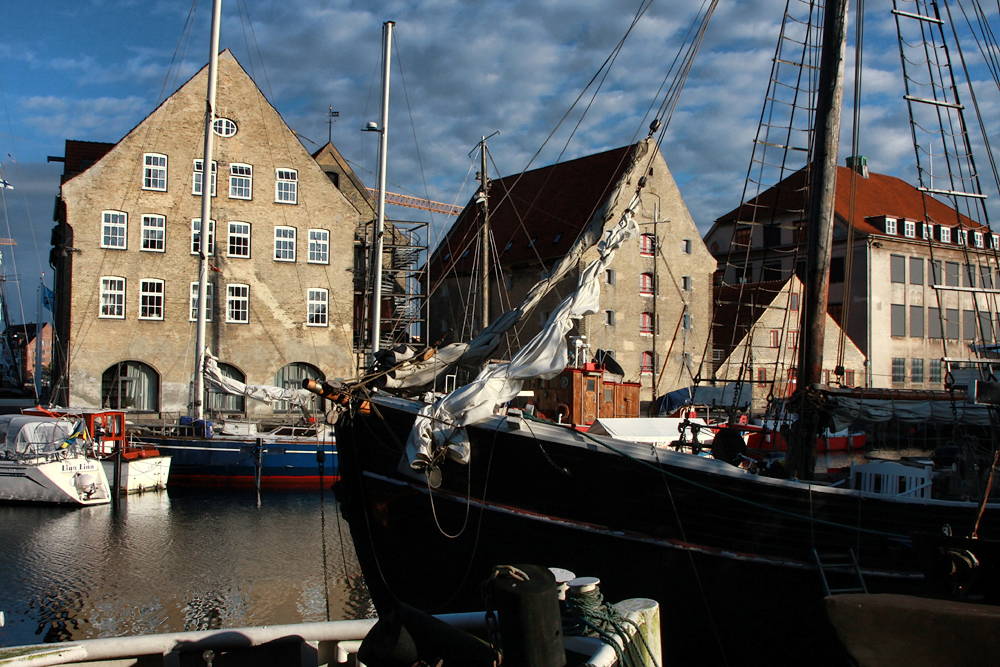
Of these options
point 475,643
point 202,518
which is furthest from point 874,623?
point 202,518

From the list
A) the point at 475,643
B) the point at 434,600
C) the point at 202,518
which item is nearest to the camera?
the point at 475,643

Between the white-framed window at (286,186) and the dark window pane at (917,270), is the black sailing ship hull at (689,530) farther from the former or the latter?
the dark window pane at (917,270)

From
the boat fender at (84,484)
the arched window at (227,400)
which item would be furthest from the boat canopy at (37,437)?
the arched window at (227,400)

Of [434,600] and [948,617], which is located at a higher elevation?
[948,617]

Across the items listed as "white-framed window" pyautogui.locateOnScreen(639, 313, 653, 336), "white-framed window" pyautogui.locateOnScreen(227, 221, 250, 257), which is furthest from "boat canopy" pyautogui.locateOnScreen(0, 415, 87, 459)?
"white-framed window" pyautogui.locateOnScreen(639, 313, 653, 336)

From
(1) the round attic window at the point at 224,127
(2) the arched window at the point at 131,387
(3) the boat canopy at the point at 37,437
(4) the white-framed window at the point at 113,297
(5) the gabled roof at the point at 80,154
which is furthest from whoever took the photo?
(5) the gabled roof at the point at 80,154

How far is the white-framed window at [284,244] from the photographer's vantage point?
33062mm

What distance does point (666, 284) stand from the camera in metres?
39.7

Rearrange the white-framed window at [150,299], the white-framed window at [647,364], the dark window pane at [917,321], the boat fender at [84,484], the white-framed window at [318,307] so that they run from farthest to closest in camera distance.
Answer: the dark window pane at [917,321] < the white-framed window at [647,364] < the white-framed window at [318,307] < the white-framed window at [150,299] < the boat fender at [84,484]

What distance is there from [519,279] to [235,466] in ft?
64.8

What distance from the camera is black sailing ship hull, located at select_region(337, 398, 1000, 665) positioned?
954cm

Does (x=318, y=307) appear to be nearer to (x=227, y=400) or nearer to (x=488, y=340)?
(x=227, y=400)

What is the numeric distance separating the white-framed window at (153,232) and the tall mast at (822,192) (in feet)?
89.1

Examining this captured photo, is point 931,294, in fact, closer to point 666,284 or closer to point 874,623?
point 666,284
